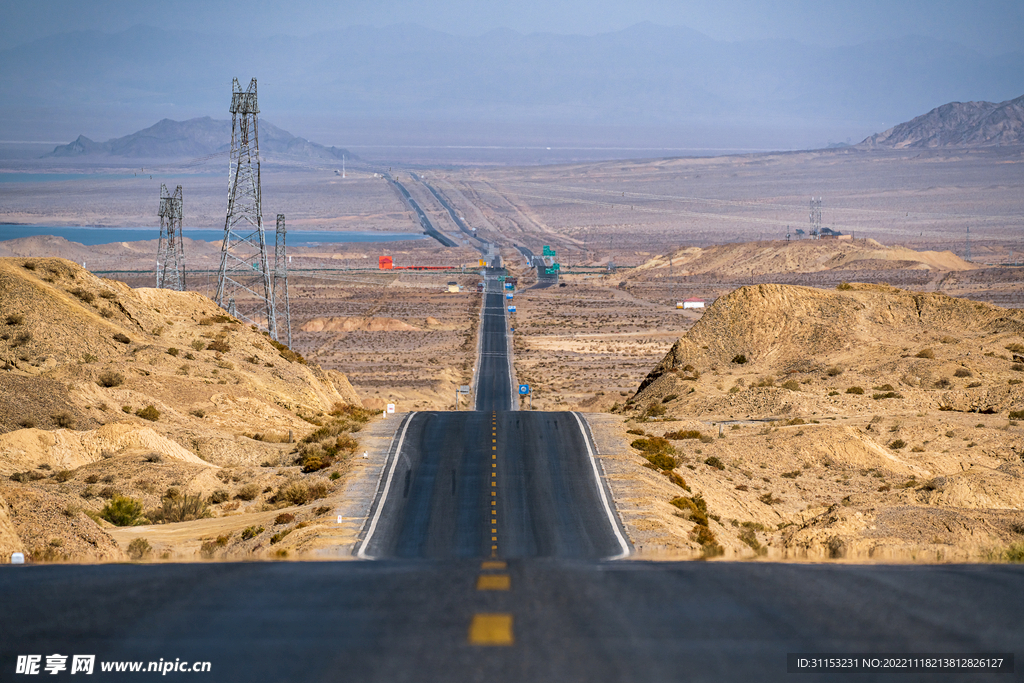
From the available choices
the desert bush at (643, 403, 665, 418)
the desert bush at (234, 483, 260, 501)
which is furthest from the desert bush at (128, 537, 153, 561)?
the desert bush at (643, 403, 665, 418)

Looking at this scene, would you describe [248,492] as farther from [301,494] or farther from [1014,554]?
[1014,554]

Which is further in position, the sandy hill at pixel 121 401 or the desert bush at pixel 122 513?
the sandy hill at pixel 121 401

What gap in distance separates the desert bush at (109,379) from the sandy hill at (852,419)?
25.4 metres

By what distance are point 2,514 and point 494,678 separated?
15.9 metres

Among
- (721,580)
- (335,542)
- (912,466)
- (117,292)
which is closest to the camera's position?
(721,580)

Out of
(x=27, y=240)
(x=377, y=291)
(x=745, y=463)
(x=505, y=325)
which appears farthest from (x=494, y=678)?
(x=27, y=240)

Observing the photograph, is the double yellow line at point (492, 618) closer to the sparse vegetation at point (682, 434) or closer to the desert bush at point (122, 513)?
the desert bush at point (122, 513)

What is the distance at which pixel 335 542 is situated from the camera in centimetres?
Result: 2508

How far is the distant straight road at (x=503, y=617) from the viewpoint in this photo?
9.81 m

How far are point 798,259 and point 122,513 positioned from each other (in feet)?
535

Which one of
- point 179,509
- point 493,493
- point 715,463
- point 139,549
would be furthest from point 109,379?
point 715,463

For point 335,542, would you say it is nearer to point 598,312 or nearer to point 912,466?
point 912,466

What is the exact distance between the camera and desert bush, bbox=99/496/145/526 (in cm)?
2848

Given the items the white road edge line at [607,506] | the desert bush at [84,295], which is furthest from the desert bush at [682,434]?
the desert bush at [84,295]
